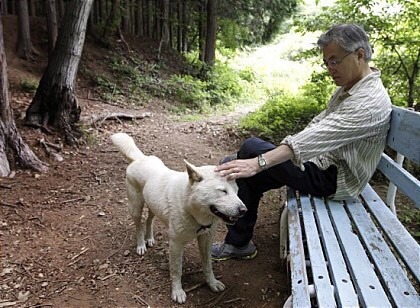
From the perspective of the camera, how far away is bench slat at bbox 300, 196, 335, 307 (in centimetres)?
180

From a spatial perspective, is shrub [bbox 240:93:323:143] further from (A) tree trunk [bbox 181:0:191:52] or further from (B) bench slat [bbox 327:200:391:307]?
(A) tree trunk [bbox 181:0:191:52]

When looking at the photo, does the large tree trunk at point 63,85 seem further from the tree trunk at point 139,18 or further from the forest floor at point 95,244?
the tree trunk at point 139,18

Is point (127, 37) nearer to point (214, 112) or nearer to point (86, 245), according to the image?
point (214, 112)

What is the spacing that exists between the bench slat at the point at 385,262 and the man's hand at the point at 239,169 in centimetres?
77

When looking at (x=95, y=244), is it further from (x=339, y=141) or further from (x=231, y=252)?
(x=339, y=141)

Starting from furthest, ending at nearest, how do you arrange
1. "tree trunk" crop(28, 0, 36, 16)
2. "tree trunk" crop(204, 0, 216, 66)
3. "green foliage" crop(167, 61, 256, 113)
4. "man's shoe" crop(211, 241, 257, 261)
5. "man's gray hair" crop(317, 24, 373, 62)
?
"tree trunk" crop(204, 0, 216, 66)
"tree trunk" crop(28, 0, 36, 16)
"green foliage" crop(167, 61, 256, 113)
"man's shoe" crop(211, 241, 257, 261)
"man's gray hair" crop(317, 24, 373, 62)

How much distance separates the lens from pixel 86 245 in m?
3.59

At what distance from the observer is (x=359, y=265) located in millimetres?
2047

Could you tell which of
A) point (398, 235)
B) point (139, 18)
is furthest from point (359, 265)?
point (139, 18)

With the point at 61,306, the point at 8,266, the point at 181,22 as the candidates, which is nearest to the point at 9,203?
the point at 8,266

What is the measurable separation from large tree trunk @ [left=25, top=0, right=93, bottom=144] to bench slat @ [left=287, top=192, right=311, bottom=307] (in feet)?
13.9

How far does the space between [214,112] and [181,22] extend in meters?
5.42

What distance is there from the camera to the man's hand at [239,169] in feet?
7.87

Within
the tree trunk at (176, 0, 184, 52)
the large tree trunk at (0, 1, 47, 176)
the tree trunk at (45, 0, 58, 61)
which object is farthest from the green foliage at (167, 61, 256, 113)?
the large tree trunk at (0, 1, 47, 176)
